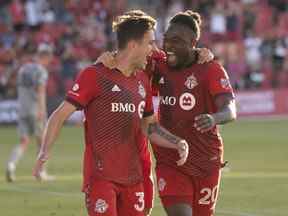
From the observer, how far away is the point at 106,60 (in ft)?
27.7

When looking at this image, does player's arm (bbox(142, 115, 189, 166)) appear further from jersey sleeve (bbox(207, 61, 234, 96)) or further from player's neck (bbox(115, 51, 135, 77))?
jersey sleeve (bbox(207, 61, 234, 96))

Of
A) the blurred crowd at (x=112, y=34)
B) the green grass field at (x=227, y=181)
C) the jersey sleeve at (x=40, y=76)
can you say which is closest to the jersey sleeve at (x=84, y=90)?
the green grass field at (x=227, y=181)

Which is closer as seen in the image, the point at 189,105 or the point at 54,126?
the point at 54,126

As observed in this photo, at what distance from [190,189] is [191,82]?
969mm

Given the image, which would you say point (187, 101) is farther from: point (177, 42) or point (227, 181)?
point (227, 181)

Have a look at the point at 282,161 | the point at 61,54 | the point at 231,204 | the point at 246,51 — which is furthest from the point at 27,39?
the point at 231,204

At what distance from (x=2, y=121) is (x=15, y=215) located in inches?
759

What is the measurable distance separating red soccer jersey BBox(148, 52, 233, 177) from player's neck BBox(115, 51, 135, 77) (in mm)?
1092

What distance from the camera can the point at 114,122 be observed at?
838 centimetres

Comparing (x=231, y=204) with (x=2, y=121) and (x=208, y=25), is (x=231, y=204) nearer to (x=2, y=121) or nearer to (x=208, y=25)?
(x=2, y=121)

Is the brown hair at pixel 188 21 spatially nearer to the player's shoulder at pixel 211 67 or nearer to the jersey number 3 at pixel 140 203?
the player's shoulder at pixel 211 67

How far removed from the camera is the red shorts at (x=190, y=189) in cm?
945

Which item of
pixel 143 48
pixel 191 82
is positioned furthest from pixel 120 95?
pixel 191 82

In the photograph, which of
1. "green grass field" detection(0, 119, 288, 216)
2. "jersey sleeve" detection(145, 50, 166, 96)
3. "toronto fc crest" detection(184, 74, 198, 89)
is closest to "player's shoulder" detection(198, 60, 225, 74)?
"toronto fc crest" detection(184, 74, 198, 89)
